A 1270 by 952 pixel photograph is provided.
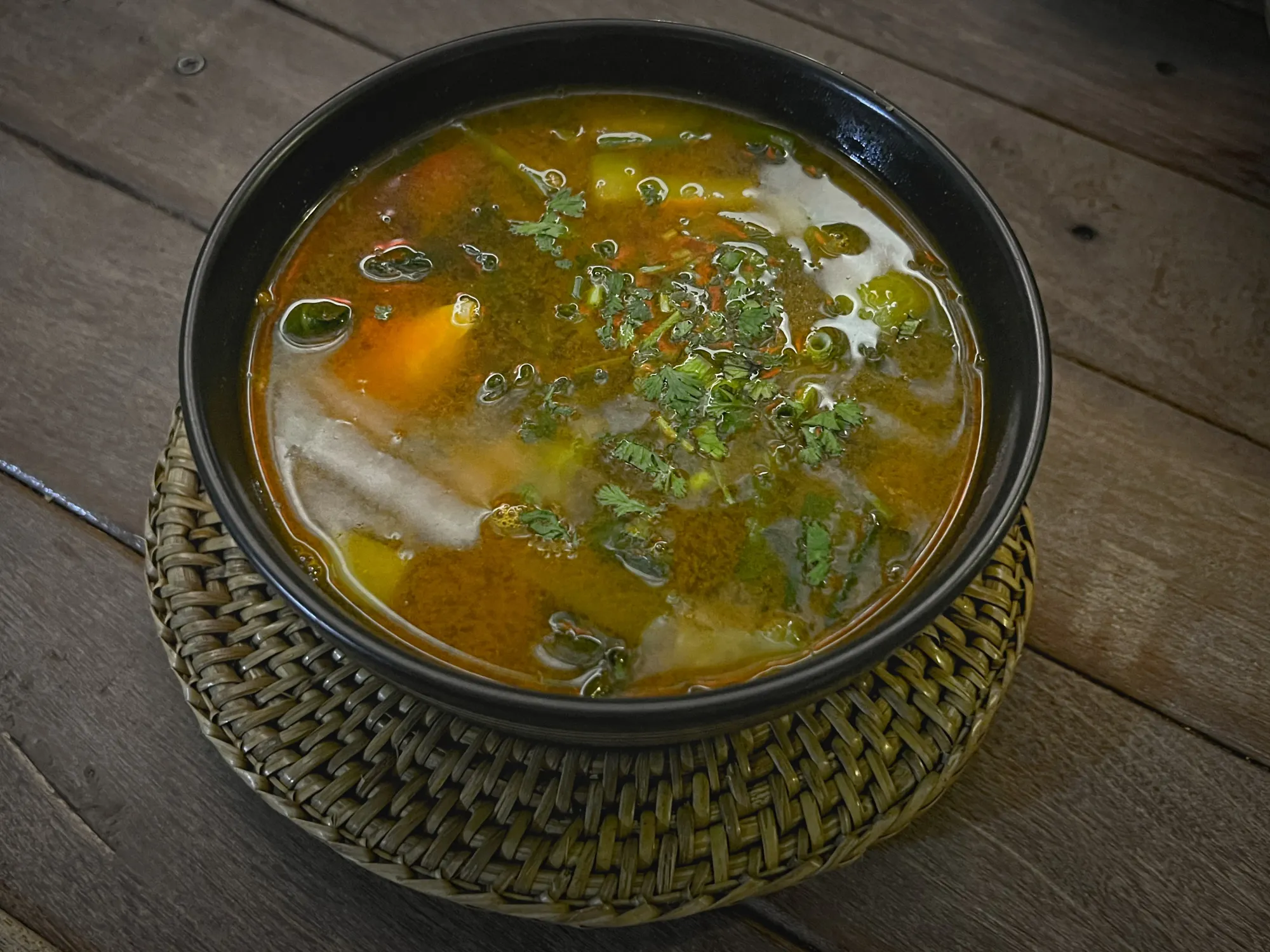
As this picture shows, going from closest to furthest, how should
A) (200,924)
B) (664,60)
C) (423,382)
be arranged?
1. (200,924)
2. (423,382)
3. (664,60)

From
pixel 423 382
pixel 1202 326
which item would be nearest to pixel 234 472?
pixel 423 382

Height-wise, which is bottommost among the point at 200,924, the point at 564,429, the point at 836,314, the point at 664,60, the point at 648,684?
the point at 200,924

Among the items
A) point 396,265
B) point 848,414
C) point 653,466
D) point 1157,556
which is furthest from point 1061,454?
point 396,265

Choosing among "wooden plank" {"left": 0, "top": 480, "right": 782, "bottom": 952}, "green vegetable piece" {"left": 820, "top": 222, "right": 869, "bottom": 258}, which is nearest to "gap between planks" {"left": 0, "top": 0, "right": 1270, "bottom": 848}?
"wooden plank" {"left": 0, "top": 480, "right": 782, "bottom": 952}

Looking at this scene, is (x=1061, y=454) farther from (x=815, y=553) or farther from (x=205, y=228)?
(x=205, y=228)

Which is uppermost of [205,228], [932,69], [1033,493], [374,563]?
[932,69]

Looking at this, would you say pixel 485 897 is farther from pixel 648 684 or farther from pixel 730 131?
pixel 730 131

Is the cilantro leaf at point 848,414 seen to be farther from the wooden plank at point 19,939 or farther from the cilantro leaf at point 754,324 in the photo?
the wooden plank at point 19,939
